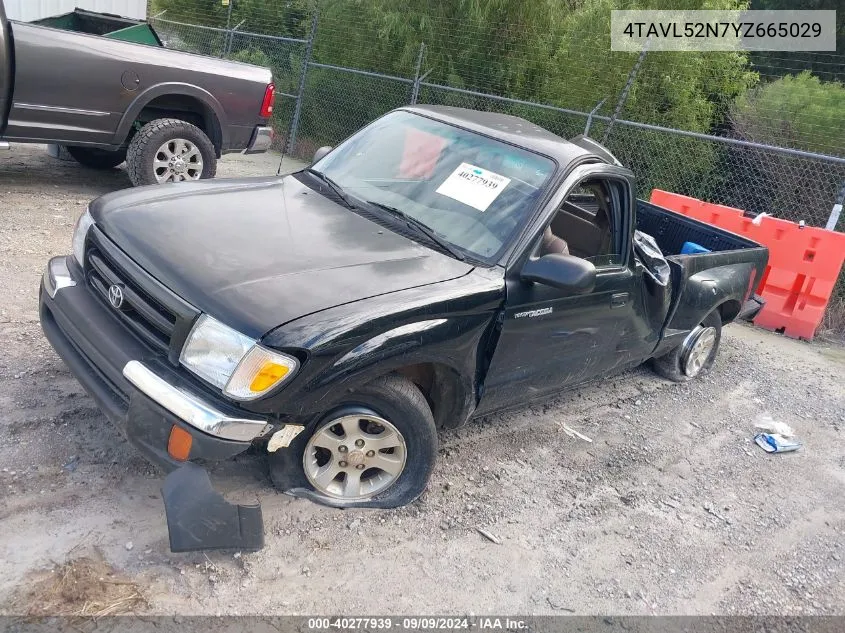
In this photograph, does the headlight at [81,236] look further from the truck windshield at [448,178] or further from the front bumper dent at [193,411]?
the truck windshield at [448,178]

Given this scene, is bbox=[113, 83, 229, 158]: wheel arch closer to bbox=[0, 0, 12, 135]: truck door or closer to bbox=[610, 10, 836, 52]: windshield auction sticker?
bbox=[0, 0, 12, 135]: truck door

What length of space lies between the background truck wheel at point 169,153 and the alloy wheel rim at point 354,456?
4628 millimetres

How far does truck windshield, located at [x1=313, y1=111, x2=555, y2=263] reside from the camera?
3.79 metres

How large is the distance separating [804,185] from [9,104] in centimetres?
817

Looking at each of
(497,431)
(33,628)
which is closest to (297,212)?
(497,431)

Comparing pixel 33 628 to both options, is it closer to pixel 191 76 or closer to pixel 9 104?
pixel 9 104

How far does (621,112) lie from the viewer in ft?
32.2

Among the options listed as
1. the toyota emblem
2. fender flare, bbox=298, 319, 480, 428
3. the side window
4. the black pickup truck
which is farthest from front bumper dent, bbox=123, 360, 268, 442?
the side window

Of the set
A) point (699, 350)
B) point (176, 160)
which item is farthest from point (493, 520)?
point (176, 160)

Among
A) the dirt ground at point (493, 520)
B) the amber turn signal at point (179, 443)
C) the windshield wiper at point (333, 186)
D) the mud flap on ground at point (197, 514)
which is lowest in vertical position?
the dirt ground at point (493, 520)

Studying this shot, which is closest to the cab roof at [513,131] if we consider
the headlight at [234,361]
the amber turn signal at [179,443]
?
the headlight at [234,361]

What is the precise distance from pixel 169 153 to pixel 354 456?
519cm

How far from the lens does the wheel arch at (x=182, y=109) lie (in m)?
7.22

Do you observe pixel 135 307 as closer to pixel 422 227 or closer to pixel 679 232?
pixel 422 227
